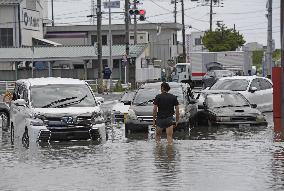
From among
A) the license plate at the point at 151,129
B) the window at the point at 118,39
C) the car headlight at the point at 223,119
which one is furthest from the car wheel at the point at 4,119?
the window at the point at 118,39

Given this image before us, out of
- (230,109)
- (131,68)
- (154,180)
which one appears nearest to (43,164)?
(154,180)

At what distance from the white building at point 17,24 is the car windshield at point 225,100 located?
57640 millimetres

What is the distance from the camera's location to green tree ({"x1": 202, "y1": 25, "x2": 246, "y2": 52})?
112062mm

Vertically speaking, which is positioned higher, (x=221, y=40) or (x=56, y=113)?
(x=221, y=40)

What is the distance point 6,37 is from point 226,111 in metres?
61.7

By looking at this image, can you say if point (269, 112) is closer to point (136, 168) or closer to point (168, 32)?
point (136, 168)

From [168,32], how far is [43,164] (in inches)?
3608

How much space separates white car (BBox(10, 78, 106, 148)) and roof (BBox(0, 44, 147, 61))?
54.2 meters

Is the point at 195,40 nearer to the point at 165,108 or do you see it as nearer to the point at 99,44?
the point at 99,44

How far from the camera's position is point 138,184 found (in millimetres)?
12805

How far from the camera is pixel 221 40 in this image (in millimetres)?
112500

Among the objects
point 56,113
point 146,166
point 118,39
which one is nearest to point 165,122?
point 56,113

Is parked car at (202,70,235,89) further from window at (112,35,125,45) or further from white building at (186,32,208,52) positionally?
white building at (186,32,208,52)

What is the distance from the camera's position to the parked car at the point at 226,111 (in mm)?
25266
